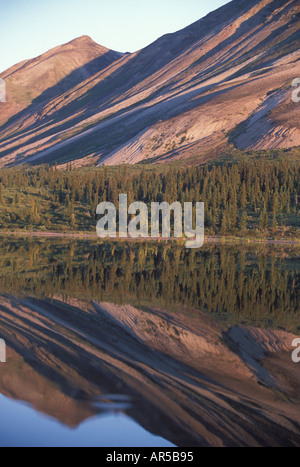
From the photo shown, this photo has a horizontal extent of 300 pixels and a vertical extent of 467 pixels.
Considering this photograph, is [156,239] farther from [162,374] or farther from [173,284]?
[162,374]

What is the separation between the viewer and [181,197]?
105 meters

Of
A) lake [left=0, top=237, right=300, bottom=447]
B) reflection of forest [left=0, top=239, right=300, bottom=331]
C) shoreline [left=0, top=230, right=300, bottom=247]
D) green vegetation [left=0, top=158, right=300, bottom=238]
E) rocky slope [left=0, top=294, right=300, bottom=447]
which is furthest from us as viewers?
green vegetation [left=0, top=158, right=300, bottom=238]

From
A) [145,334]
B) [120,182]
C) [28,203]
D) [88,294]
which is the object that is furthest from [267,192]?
[145,334]

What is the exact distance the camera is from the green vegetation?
8988 centimetres

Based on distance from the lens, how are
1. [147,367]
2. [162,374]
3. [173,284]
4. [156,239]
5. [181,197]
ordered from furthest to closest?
[181,197] → [156,239] → [173,284] → [147,367] → [162,374]

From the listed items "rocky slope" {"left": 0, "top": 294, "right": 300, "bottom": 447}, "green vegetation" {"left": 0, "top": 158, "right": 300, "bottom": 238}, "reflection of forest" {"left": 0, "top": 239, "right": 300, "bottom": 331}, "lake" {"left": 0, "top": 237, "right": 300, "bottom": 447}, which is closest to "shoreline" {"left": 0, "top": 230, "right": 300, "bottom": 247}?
"green vegetation" {"left": 0, "top": 158, "right": 300, "bottom": 238}

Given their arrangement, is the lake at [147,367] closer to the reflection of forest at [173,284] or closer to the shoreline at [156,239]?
the reflection of forest at [173,284]

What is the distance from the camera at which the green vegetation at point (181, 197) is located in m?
89.9

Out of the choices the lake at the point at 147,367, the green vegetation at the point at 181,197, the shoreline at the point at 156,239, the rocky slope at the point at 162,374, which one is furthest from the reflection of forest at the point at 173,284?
the green vegetation at the point at 181,197

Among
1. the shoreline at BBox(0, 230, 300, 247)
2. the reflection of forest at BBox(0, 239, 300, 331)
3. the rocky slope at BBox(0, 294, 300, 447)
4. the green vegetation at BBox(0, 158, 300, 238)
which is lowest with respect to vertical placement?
the rocky slope at BBox(0, 294, 300, 447)

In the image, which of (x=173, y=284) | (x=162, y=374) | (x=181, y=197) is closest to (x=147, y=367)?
(x=162, y=374)

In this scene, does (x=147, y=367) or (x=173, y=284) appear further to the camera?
(x=173, y=284)

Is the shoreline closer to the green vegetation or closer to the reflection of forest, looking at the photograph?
the green vegetation
